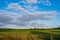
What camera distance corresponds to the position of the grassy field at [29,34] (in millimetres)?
6676

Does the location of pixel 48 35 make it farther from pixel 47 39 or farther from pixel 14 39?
pixel 14 39

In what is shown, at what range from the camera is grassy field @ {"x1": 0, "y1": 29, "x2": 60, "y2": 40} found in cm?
668

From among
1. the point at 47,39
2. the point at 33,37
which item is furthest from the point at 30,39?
the point at 47,39

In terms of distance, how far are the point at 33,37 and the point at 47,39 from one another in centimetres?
44

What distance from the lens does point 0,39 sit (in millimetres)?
6676

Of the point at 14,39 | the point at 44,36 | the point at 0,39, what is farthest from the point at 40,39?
the point at 0,39

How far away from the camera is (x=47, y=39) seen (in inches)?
269

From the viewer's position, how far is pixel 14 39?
6.71 m

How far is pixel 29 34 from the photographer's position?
678 cm

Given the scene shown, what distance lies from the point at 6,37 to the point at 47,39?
1.24 meters

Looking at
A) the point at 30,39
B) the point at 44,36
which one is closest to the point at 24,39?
the point at 30,39

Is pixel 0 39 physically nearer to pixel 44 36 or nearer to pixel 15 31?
pixel 15 31

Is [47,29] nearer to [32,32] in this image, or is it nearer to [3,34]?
[32,32]

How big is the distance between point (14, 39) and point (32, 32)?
0.58m
